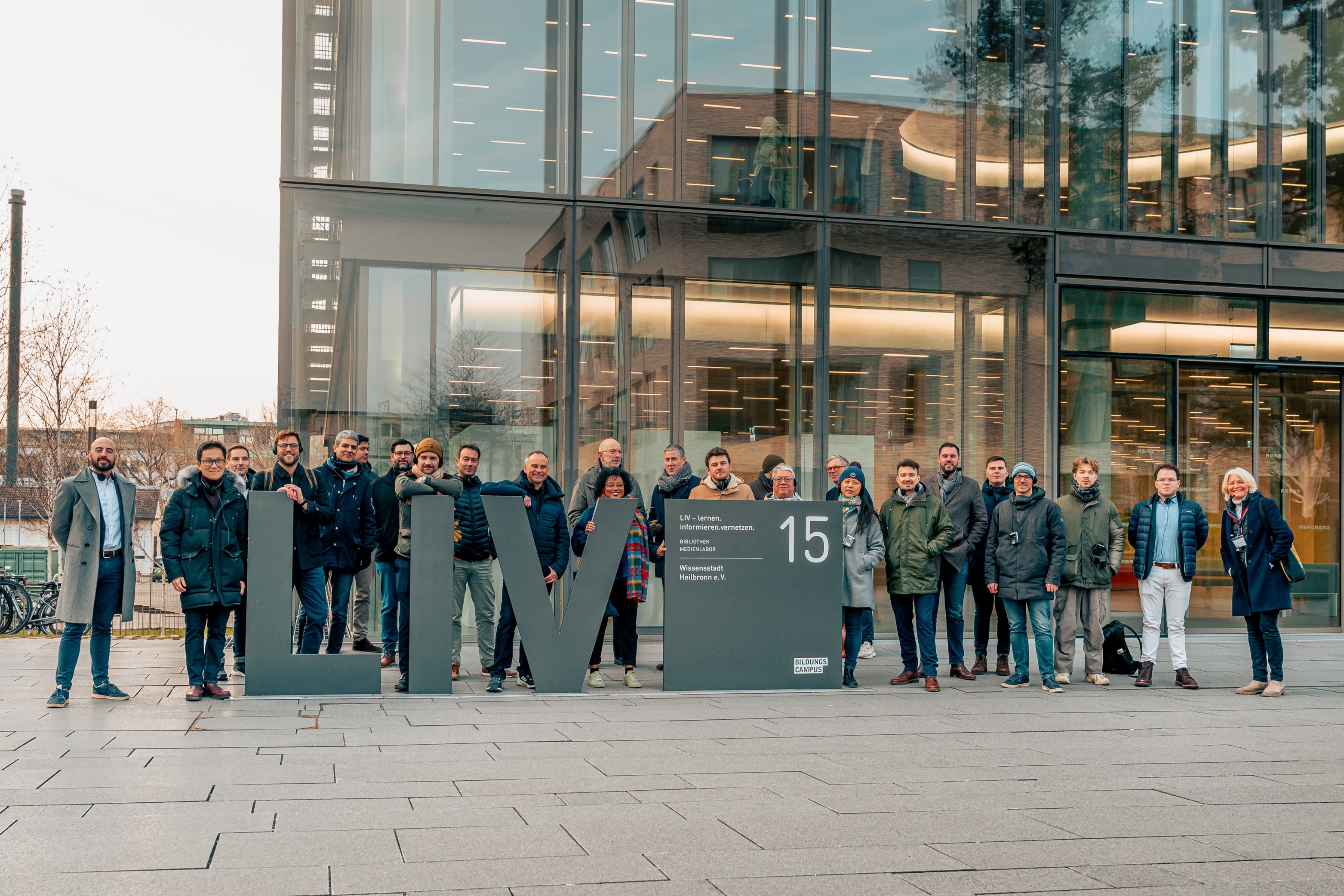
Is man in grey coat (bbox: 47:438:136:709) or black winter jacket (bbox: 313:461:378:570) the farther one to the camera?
black winter jacket (bbox: 313:461:378:570)

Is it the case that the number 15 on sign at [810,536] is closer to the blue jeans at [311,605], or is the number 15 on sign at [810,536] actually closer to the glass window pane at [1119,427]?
the blue jeans at [311,605]

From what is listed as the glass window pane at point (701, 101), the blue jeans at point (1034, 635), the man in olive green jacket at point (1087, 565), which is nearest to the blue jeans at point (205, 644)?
the blue jeans at point (1034, 635)

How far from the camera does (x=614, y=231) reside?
13.3 m

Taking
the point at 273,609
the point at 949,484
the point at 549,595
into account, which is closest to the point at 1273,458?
the point at 949,484

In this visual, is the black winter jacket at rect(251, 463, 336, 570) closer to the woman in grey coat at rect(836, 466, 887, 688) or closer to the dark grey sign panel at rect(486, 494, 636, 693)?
the dark grey sign panel at rect(486, 494, 636, 693)

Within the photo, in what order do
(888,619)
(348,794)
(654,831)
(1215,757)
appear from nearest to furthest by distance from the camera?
(654,831) → (348,794) → (1215,757) → (888,619)

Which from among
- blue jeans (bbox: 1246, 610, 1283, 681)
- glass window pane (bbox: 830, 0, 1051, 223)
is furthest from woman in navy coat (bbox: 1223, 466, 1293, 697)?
glass window pane (bbox: 830, 0, 1051, 223)

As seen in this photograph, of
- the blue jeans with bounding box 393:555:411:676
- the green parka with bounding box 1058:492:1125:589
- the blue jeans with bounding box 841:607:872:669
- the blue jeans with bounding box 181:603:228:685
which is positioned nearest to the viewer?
the blue jeans with bounding box 181:603:228:685

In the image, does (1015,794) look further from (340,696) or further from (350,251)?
(350,251)

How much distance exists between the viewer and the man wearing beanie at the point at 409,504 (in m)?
9.27

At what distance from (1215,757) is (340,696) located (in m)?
5.89

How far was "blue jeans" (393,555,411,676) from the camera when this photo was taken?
911cm

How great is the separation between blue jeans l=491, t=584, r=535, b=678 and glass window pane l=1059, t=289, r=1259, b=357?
8084mm

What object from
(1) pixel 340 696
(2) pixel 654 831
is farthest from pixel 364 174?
(2) pixel 654 831
